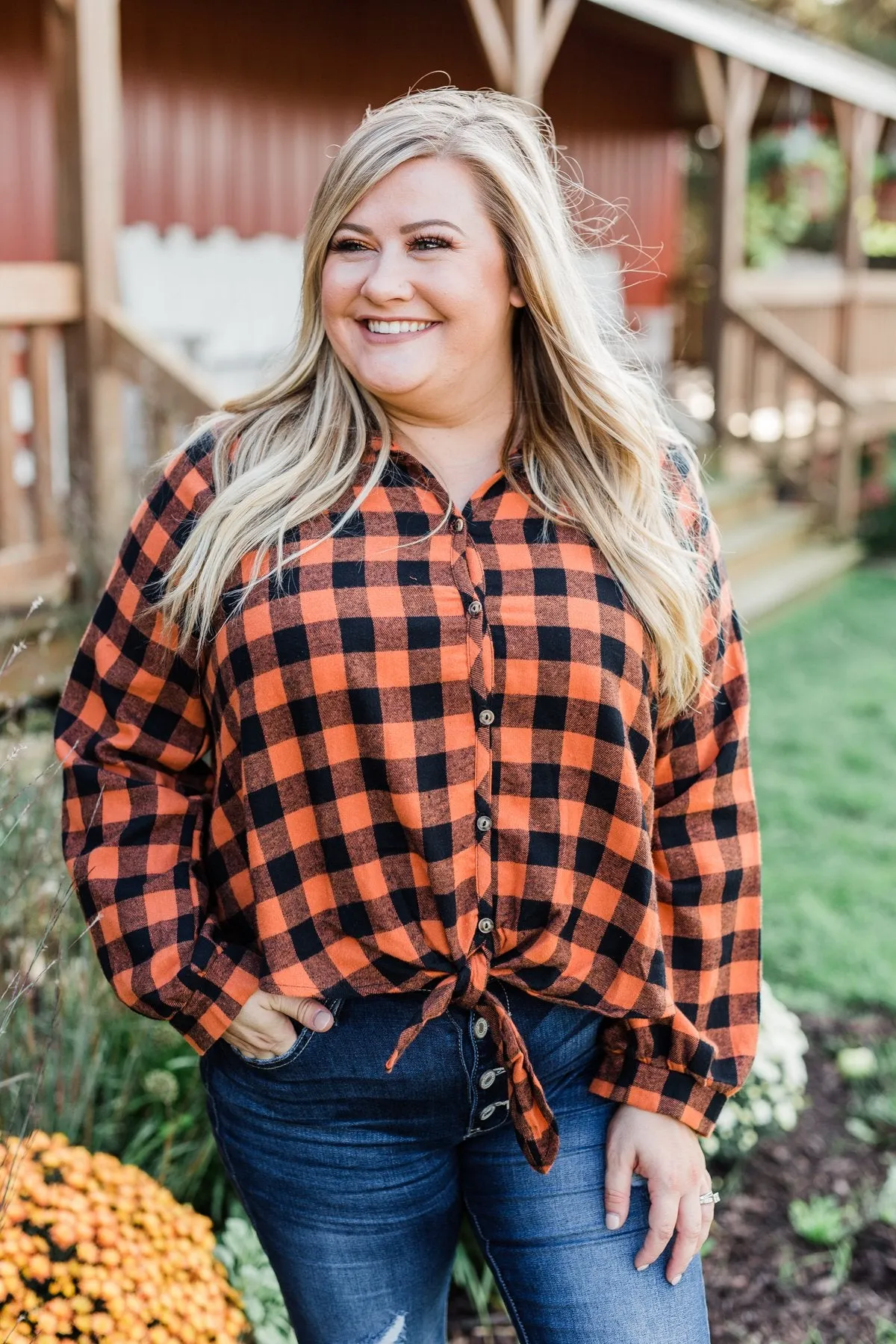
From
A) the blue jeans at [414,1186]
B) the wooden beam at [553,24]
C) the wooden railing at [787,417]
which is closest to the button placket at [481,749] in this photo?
the blue jeans at [414,1186]

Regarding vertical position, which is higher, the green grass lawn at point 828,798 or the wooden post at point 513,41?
the wooden post at point 513,41

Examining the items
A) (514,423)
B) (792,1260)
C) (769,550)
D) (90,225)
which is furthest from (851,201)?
(514,423)

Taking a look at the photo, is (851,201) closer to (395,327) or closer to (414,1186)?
(395,327)

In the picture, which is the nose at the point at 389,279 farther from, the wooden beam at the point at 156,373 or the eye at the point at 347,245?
the wooden beam at the point at 156,373

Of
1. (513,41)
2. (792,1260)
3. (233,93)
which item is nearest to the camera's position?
(792,1260)

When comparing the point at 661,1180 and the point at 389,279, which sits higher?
the point at 389,279

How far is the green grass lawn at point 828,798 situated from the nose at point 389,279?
9.33ft

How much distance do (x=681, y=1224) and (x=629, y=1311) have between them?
0.47 feet

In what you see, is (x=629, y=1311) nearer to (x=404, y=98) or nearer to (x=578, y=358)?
(x=578, y=358)

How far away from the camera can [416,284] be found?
5.74ft

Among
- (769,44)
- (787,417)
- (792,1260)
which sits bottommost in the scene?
(792,1260)

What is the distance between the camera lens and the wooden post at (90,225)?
5.12 meters

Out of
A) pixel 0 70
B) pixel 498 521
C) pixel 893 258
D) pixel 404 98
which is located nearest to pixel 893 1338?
pixel 498 521

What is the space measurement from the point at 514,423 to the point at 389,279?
0.97ft
